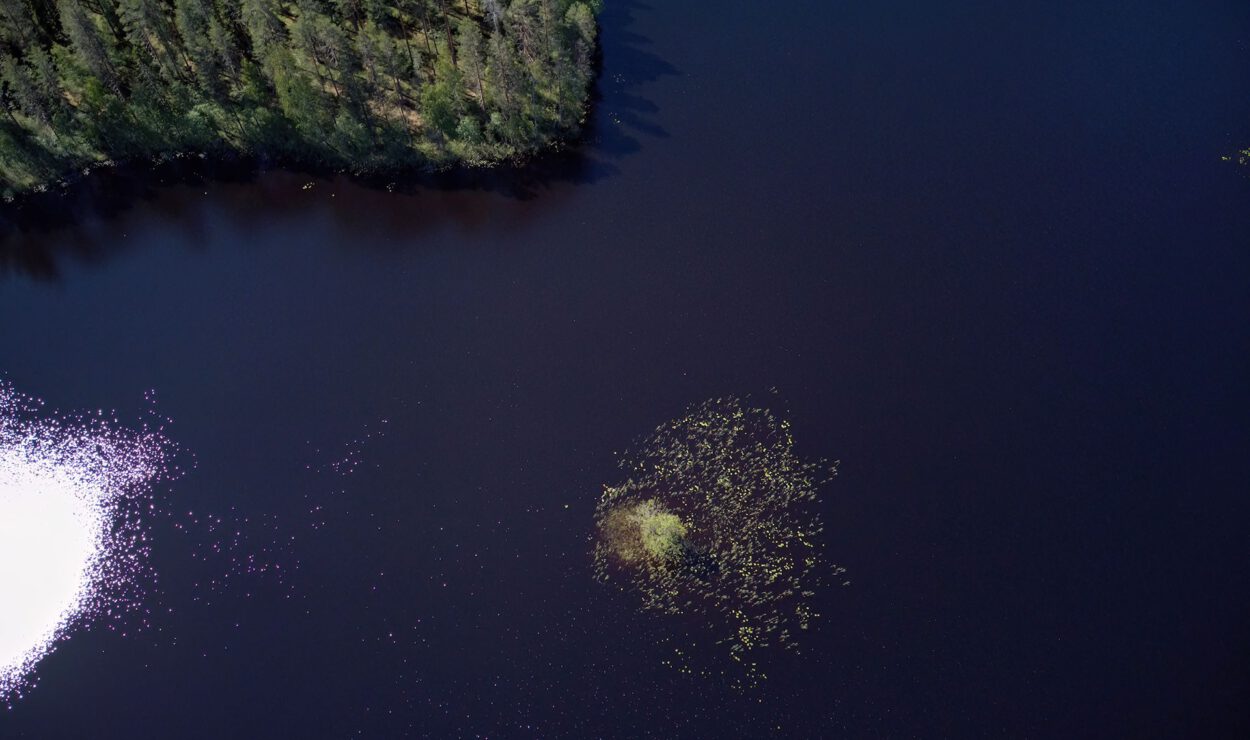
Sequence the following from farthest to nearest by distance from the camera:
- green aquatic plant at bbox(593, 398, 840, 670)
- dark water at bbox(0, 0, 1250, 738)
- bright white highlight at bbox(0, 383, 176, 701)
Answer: bright white highlight at bbox(0, 383, 176, 701) < green aquatic plant at bbox(593, 398, 840, 670) < dark water at bbox(0, 0, 1250, 738)

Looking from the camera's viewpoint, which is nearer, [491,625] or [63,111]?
[491,625]

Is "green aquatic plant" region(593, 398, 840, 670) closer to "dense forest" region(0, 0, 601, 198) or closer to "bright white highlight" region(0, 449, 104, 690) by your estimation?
Result: "bright white highlight" region(0, 449, 104, 690)

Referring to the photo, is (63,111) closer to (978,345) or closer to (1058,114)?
(978,345)

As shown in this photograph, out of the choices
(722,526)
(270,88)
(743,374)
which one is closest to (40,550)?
(722,526)

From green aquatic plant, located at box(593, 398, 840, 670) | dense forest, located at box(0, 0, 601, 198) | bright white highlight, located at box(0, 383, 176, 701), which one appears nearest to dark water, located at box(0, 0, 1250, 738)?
green aquatic plant, located at box(593, 398, 840, 670)

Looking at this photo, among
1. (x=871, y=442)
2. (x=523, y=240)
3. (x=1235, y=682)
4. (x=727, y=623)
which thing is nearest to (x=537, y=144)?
(x=523, y=240)

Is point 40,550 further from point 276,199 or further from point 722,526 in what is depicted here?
point 722,526
